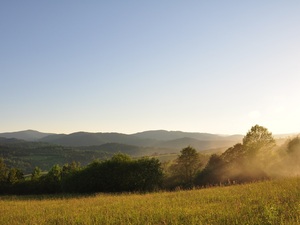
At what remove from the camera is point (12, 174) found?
6119cm

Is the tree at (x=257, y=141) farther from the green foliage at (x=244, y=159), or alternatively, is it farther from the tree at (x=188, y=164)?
the tree at (x=188, y=164)

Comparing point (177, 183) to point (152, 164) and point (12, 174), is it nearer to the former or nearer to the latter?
point (152, 164)

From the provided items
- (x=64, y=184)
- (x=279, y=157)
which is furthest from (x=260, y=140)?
(x=64, y=184)

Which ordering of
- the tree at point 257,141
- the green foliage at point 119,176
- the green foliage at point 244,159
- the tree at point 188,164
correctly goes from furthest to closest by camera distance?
the tree at point 188,164, the tree at point 257,141, the green foliage at point 244,159, the green foliage at point 119,176

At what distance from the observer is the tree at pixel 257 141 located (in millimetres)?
50219

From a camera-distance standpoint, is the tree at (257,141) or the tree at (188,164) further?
the tree at (188,164)

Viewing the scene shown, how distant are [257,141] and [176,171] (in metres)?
18.3

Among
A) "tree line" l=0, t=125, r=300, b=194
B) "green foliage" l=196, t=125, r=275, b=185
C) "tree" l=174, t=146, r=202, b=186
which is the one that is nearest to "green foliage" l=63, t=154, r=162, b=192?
"tree line" l=0, t=125, r=300, b=194

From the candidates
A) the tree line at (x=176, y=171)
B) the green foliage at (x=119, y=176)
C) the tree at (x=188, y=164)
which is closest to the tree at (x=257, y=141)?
the tree line at (x=176, y=171)

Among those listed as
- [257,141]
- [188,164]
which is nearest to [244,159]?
[257,141]

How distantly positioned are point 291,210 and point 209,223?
2.49 m

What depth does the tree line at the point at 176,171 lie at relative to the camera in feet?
135

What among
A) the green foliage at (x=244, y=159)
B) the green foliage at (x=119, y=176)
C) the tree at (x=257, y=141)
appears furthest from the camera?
the tree at (x=257, y=141)

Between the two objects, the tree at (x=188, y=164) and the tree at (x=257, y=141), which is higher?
the tree at (x=257, y=141)
